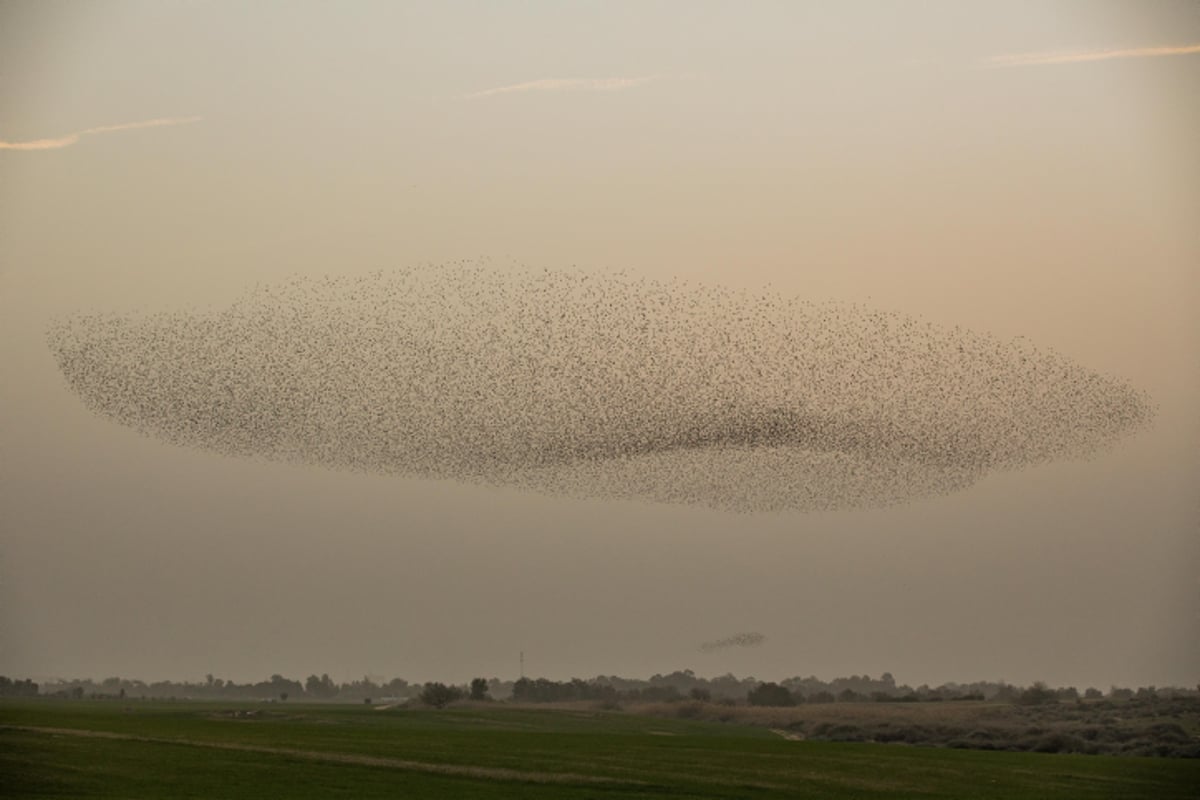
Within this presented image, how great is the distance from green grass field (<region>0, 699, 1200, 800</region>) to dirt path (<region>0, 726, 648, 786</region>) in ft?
0.40

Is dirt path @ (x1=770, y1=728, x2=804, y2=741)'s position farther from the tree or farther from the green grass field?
the tree

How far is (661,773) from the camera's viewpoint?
243ft

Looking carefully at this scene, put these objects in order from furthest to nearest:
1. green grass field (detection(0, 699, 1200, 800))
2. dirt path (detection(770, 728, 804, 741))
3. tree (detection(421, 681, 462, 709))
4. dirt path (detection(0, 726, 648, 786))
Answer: tree (detection(421, 681, 462, 709)), dirt path (detection(770, 728, 804, 741)), dirt path (detection(0, 726, 648, 786)), green grass field (detection(0, 699, 1200, 800))

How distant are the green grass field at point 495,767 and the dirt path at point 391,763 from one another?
0.12m

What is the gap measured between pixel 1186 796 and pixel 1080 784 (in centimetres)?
716

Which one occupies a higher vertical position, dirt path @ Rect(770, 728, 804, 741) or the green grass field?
the green grass field

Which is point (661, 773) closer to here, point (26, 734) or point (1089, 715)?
point (26, 734)

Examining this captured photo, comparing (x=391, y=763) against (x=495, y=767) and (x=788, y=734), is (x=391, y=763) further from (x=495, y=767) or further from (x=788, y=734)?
(x=788, y=734)

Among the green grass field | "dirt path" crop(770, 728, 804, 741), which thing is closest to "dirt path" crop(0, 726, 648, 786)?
the green grass field

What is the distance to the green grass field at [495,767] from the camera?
61.9m

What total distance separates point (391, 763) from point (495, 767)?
5924 millimetres

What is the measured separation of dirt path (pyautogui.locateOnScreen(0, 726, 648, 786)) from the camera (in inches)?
2707

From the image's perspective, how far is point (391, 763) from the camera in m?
75.0

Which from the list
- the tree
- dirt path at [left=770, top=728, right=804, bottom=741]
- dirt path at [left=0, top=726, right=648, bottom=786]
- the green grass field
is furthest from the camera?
the tree
